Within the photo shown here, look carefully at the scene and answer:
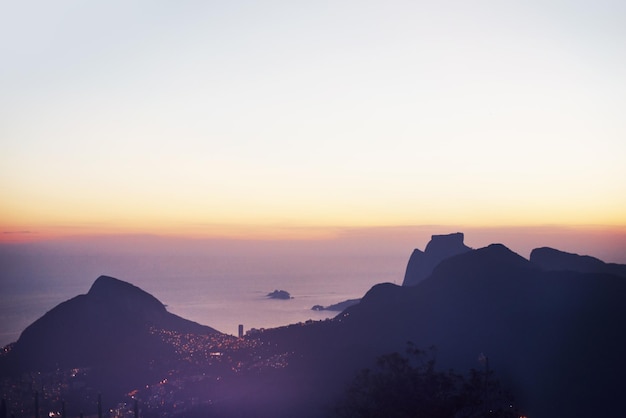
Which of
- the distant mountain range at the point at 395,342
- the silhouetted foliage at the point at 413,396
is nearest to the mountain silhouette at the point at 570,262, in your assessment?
the distant mountain range at the point at 395,342

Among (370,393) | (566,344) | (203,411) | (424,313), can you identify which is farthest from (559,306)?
(370,393)

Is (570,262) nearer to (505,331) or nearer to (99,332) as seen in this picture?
(505,331)

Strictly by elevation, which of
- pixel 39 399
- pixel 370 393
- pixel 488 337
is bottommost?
pixel 39 399

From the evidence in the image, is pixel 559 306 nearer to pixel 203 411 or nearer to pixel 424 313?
pixel 424 313

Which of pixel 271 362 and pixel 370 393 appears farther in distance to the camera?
pixel 271 362

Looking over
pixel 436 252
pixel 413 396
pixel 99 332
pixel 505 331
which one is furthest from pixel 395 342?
pixel 436 252

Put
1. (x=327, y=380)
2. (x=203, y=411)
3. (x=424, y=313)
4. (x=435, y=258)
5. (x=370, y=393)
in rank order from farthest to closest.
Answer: (x=435, y=258) → (x=424, y=313) → (x=327, y=380) → (x=203, y=411) → (x=370, y=393)

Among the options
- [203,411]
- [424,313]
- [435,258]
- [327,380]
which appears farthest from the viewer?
[435,258]

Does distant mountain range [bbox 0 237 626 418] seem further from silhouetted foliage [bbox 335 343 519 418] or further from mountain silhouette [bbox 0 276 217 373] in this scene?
silhouetted foliage [bbox 335 343 519 418]
